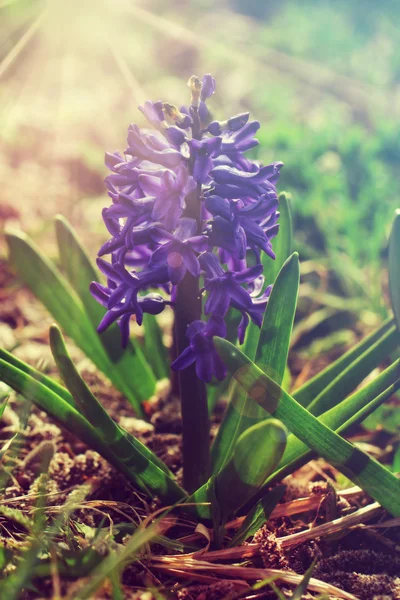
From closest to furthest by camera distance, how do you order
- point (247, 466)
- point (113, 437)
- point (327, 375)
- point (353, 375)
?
point (247, 466)
point (113, 437)
point (353, 375)
point (327, 375)

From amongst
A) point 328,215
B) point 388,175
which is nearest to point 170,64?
point 388,175

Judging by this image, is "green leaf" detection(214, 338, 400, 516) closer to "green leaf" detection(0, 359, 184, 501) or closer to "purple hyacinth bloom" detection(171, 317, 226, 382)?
"purple hyacinth bloom" detection(171, 317, 226, 382)

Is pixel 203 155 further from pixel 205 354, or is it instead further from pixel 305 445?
pixel 305 445

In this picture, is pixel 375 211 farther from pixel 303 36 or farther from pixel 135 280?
pixel 303 36

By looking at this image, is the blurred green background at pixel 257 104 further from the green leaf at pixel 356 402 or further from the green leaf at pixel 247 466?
the green leaf at pixel 247 466

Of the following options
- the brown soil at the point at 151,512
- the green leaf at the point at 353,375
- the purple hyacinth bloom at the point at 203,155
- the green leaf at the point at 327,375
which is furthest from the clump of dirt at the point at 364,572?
the purple hyacinth bloom at the point at 203,155

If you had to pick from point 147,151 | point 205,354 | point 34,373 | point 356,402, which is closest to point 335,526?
point 356,402

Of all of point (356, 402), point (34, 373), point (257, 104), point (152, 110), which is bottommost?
point (356, 402)

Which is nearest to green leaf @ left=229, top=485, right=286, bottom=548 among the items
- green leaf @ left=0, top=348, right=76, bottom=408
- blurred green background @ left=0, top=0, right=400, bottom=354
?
green leaf @ left=0, top=348, right=76, bottom=408
